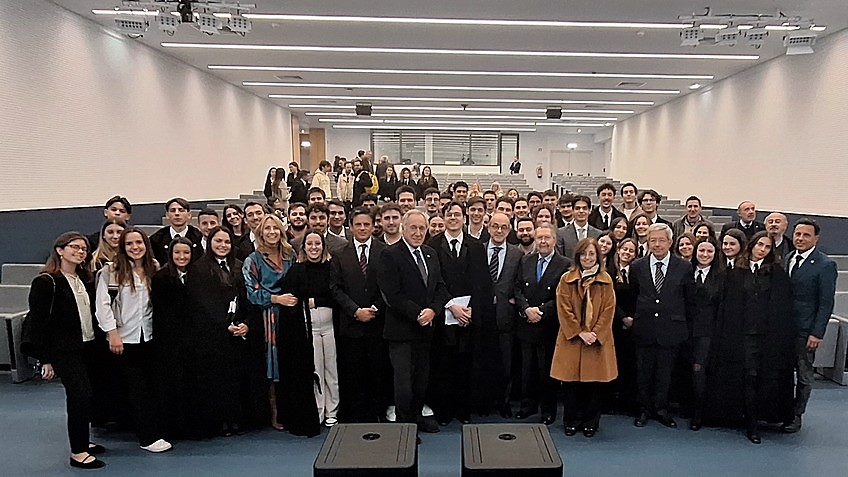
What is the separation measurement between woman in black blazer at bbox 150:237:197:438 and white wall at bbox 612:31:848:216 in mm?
8846

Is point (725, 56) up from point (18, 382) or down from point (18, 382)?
up

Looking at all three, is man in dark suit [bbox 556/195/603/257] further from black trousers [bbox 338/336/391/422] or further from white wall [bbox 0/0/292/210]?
white wall [bbox 0/0/292/210]

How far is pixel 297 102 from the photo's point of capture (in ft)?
55.7

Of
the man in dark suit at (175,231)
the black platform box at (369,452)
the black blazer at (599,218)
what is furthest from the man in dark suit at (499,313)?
the man in dark suit at (175,231)

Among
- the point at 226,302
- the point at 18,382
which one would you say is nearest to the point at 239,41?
the point at 18,382

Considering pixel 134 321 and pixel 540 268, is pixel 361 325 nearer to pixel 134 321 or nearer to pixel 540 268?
pixel 540 268

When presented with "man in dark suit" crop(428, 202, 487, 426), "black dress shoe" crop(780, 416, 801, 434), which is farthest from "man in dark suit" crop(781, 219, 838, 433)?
"man in dark suit" crop(428, 202, 487, 426)

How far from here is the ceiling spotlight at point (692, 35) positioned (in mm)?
7133

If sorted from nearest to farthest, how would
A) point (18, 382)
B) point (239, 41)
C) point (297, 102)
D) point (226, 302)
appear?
1. point (226, 302)
2. point (18, 382)
3. point (239, 41)
4. point (297, 102)

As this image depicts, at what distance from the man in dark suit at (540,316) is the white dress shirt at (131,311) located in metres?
2.52

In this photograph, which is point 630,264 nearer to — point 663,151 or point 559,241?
point 559,241

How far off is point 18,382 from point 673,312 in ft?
18.3

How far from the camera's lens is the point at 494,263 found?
14.1 feet

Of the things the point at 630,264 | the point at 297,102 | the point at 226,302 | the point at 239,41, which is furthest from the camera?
the point at 297,102
